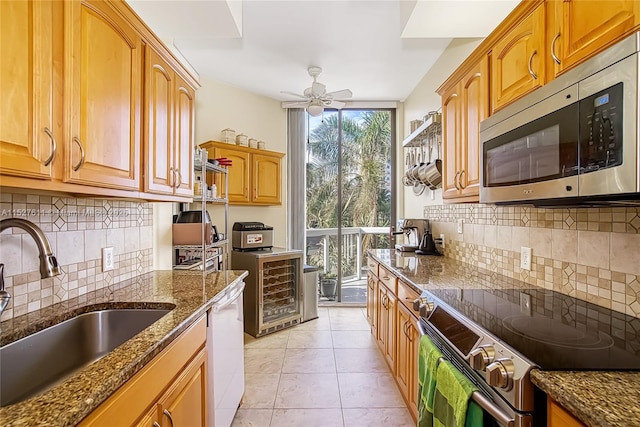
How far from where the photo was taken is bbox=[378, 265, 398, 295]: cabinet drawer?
2168 mm

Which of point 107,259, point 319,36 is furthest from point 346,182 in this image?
point 107,259

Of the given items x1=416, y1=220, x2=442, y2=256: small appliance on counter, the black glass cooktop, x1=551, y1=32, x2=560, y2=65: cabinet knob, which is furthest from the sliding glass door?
x1=551, y1=32, x2=560, y2=65: cabinet knob

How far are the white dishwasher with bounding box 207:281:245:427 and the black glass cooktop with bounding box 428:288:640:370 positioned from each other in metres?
1.08

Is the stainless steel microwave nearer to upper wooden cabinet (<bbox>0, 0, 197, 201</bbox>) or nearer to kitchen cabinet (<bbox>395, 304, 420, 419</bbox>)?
kitchen cabinet (<bbox>395, 304, 420, 419</bbox>)

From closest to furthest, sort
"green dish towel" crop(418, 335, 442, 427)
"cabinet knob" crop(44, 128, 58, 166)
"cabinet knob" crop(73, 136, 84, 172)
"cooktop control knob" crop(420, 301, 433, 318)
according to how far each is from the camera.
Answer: "cabinet knob" crop(44, 128, 58, 166) → "cabinet knob" crop(73, 136, 84, 172) → "green dish towel" crop(418, 335, 442, 427) → "cooktop control knob" crop(420, 301, 433, 318)

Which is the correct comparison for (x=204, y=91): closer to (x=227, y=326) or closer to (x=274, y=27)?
(x=274, y=27)

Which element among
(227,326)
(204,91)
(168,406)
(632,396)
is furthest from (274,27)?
(632,396)

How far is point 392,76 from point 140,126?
9.19 ft

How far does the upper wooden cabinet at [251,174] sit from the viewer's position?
131 inches

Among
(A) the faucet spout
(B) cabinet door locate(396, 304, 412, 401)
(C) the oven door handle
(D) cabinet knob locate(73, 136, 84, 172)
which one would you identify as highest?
(D) cabinet knob locate(73, 136, 84, 172)

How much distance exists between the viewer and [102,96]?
1.18 metres

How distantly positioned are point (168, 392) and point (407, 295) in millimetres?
1341

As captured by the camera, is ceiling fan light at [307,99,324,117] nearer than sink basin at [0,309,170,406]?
No

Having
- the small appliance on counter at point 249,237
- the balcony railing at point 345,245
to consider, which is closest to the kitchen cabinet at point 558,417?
the small appliance on counter at point 249,237
